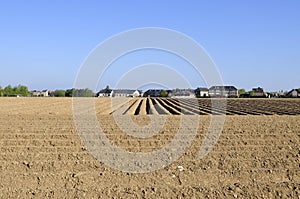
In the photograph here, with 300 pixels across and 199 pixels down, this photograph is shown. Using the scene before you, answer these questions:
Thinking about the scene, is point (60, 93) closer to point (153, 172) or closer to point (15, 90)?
point (15, 90)

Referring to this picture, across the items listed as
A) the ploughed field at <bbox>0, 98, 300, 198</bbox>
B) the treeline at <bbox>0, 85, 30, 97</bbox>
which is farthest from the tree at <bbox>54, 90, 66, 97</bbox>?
the ploughed field at <bbox>0, 98, 300, 198</bbox>

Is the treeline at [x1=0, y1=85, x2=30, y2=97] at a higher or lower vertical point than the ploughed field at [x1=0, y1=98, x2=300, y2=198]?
higher

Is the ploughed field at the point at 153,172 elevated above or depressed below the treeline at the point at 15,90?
below

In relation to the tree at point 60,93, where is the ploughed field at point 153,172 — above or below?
below

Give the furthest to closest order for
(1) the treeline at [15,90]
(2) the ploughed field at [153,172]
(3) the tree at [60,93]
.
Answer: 1. (1) the treeline at [15,90]
2. (3) the tree at [60,93]
3. (2) the ploughed field at [153,172]

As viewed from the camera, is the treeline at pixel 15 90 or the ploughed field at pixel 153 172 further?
the treeline at pixel 15 90

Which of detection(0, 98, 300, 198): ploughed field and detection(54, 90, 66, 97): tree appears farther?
detection(54, 90, 66, 97): tree

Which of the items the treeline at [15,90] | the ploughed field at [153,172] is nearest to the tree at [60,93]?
the treeline at [15,90]

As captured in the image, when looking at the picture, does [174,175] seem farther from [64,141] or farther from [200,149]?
[64,141]

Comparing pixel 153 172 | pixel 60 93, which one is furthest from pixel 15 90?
pixel 153 172

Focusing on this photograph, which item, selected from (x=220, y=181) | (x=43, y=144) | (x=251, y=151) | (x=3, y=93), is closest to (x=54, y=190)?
(x=220, y=181)

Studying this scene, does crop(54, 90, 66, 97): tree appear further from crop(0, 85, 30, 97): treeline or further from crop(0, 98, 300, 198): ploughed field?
crop(0, 98, 300, 198): ploughed field

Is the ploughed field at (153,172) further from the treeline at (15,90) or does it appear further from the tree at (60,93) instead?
the treeline at (15,90)

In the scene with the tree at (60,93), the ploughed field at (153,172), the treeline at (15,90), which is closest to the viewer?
the ploughed field at (153,172)
